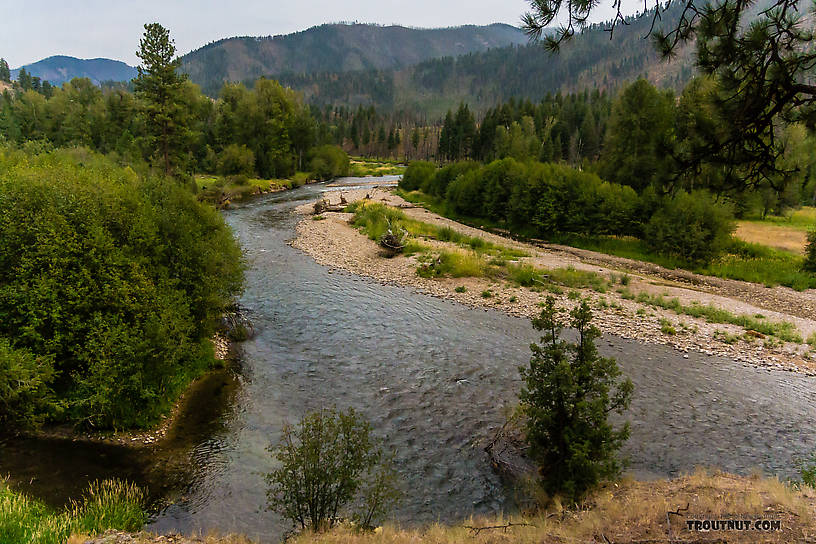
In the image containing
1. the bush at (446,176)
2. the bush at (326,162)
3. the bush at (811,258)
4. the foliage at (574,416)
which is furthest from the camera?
the bush at (326,162)

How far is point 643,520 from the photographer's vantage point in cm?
636

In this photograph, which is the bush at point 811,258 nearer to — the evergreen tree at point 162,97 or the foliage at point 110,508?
the foliage at point 110,508

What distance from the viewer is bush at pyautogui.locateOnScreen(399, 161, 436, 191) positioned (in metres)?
64.6

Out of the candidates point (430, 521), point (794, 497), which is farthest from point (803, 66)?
point (430, 521)

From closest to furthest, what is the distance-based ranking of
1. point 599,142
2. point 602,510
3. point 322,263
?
point 602,510
point 322,263
point 599,142

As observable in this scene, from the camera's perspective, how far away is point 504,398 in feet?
42.6

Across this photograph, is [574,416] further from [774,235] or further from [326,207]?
[326,207]

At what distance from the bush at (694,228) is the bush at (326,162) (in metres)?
63.2

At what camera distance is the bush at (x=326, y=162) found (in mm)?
81750

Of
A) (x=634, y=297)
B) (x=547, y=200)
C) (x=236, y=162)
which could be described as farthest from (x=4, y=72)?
(x=634, y=297)

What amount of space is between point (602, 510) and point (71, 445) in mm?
11459

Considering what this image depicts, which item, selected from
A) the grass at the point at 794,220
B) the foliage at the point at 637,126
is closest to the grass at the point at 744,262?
the foliage at the point at 637,126

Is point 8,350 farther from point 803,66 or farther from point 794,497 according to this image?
point 803,66

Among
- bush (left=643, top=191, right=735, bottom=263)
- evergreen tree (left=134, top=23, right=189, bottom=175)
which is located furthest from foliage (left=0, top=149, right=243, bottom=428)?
bush (left=643, top=191, right=735, bottom=263)
